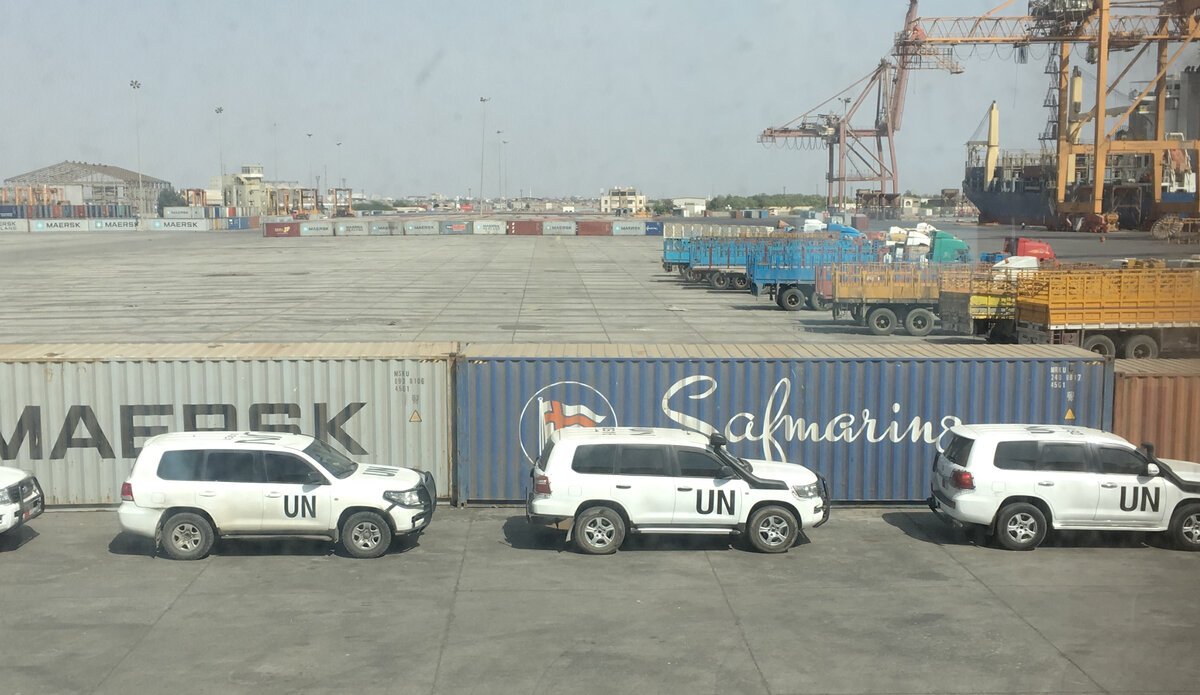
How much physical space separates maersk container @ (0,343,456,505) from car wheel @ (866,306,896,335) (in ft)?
75.7

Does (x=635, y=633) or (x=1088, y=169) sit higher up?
(x=1088, y=169)

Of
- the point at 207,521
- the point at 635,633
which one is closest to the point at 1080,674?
the point at 635,633

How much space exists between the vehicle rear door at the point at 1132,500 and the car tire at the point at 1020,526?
788 mm

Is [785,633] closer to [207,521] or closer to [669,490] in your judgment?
[669,490]

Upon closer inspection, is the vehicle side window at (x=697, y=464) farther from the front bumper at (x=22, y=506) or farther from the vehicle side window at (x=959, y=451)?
the front bumper at (x=22, y=506)

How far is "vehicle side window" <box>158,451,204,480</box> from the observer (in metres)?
13.2

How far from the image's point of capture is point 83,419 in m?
16.0

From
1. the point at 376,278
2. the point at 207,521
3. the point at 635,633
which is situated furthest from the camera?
the point at 376,278

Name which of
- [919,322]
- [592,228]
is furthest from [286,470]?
[592,228]

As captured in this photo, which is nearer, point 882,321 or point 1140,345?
point 1140,345

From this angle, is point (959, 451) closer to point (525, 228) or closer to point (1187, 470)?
point (1187, 470)

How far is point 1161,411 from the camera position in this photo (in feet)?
54.0

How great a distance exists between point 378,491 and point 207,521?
7.10 ft

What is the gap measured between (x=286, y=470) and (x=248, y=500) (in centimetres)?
59
